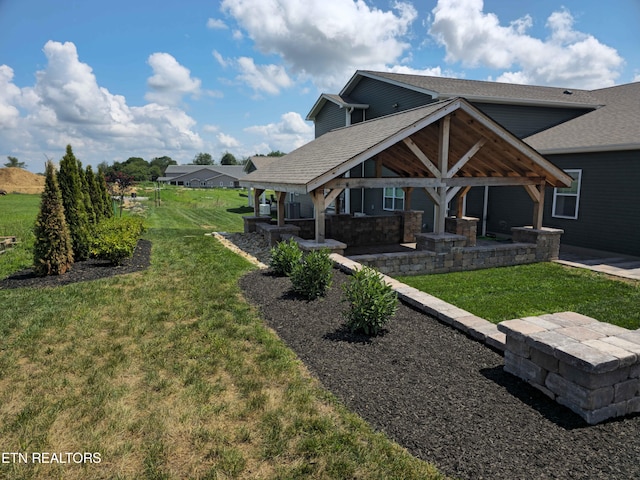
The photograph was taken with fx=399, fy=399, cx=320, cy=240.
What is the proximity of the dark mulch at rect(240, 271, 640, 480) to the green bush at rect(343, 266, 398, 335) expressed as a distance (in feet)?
0.50

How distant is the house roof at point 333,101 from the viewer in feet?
60.4

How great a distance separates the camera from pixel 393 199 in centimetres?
1806

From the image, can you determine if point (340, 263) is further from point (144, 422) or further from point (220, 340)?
point (144, 422)


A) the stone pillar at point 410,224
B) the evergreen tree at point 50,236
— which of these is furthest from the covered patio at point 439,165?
the evergreen tree at point 50,236

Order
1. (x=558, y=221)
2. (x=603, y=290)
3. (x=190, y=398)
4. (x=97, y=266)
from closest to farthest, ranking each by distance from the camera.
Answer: (x=190, y=398) < (x=603, y=290) < (x=97, y=266) < (x=558, y=221)

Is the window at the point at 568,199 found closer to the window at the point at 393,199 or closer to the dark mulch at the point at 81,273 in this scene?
the window at the point at 393,199

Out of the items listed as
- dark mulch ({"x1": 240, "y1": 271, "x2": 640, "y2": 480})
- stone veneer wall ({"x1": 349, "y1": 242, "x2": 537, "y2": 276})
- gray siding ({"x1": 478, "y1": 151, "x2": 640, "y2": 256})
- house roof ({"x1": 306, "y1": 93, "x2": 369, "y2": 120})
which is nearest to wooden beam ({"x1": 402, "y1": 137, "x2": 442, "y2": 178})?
stone veneer wall ({"x1": 349, "y1": 242, "x2": 537, "y2": 276})

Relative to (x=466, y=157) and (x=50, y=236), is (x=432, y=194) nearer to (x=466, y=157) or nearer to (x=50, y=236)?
(x=466, y=157)

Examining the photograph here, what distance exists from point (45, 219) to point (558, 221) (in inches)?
556

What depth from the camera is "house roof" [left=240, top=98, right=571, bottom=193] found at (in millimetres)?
8719

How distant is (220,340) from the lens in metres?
5.00

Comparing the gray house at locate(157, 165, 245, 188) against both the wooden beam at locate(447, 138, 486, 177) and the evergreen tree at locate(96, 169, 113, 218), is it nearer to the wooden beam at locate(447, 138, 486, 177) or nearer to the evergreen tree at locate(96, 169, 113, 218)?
the evergreen tree at locate(96, 169, 113, 218)

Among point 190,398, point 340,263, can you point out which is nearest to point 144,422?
point 190,398

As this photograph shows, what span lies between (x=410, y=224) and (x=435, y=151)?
8.74ft
